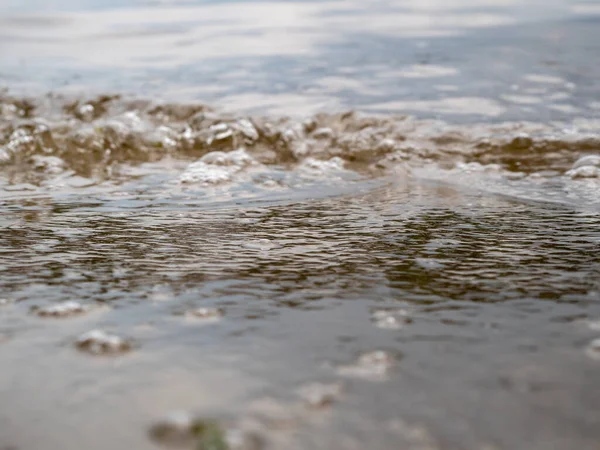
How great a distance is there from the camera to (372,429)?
0.92 m

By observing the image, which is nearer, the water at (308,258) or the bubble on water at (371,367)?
the water at (308,258)

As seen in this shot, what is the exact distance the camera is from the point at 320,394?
1.02m

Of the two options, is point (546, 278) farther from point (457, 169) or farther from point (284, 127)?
point (284, 127)

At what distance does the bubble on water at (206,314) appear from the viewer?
1313mm

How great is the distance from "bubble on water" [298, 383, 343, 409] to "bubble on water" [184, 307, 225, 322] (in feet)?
1.09

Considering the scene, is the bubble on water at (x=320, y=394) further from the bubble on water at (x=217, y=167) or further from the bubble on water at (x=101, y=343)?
the bubble on water at (x=217, y=167)

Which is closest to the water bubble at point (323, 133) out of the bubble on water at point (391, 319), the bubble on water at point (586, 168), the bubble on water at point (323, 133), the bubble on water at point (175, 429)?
the bubble on water at point (323, 133)

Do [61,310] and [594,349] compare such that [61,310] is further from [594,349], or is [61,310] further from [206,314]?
[594,349]

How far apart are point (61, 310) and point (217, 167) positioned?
2.08 m

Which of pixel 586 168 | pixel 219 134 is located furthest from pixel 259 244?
pixel 219 134

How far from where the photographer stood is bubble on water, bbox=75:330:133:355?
1.17 metres

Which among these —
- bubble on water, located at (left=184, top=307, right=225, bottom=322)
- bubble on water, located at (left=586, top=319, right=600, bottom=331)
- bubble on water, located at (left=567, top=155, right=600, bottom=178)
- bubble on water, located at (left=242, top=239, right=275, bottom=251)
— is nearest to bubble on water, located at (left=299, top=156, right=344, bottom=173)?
bubble on water, located at (left=567, top=155, right=600, bottom=178)

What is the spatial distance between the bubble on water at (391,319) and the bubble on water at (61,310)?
1.99ft

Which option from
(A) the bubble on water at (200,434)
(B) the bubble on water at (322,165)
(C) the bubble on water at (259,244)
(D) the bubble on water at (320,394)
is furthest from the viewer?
(B) the bubble on water at (322,165)
